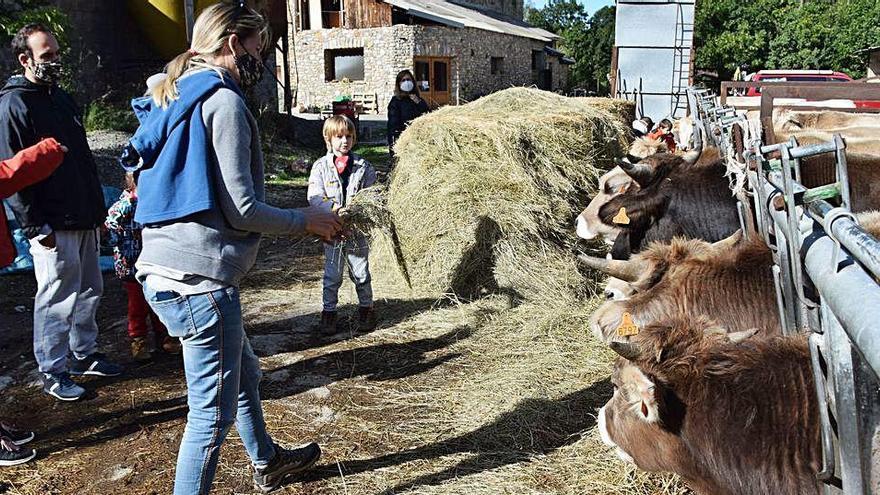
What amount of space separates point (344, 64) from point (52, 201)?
27.9 meters

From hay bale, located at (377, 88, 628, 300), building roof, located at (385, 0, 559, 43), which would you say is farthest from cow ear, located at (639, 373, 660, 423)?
building roof, located at (385, 0, 559, 43)

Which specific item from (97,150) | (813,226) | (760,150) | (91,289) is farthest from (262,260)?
(813,226)

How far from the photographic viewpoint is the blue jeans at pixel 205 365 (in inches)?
109

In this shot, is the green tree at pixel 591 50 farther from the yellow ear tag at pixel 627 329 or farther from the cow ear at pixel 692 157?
the yellow ear tag at pixel 627 329

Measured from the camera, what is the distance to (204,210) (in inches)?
106

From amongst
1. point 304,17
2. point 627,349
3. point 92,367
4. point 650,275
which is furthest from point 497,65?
point 627,349

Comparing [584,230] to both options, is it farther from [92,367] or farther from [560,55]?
[560,55]

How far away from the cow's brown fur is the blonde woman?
1.60 m

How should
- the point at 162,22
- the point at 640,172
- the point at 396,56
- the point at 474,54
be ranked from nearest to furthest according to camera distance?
the point at 640,172
the point at 162,22
the point at 396,56
the point at 474,54

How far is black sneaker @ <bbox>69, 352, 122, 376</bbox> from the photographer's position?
4.83m

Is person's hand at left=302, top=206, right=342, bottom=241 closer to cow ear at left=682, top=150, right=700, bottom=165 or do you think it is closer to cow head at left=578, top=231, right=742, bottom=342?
cow head at left=578, top=231, right=742, bottom=342

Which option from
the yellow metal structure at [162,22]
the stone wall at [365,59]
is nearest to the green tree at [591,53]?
the stone wall at [365,59]

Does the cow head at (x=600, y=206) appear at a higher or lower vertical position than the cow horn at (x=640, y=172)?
lower

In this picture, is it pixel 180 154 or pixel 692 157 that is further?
pixel 692 157
